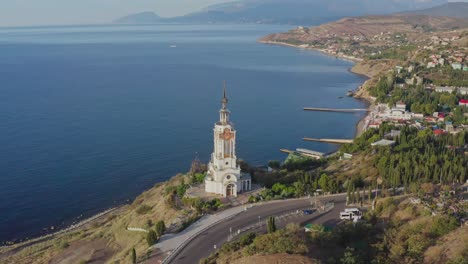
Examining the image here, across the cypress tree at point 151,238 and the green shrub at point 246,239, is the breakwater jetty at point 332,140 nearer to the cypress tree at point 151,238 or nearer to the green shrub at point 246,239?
the green shrub at point 246,239

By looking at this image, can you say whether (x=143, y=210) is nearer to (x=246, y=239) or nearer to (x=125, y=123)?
(x=246, y=239)

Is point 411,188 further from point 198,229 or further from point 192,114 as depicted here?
point 192,114

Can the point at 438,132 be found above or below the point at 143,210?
above

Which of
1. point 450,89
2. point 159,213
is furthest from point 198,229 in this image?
point 450,89

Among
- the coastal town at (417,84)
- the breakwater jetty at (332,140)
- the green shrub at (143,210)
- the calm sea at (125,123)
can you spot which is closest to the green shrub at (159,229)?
the green shrub at (143,210)

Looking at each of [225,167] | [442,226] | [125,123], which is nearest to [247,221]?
[225,167]

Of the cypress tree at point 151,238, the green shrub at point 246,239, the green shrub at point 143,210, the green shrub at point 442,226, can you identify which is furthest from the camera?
the green shrub at point 143,210
